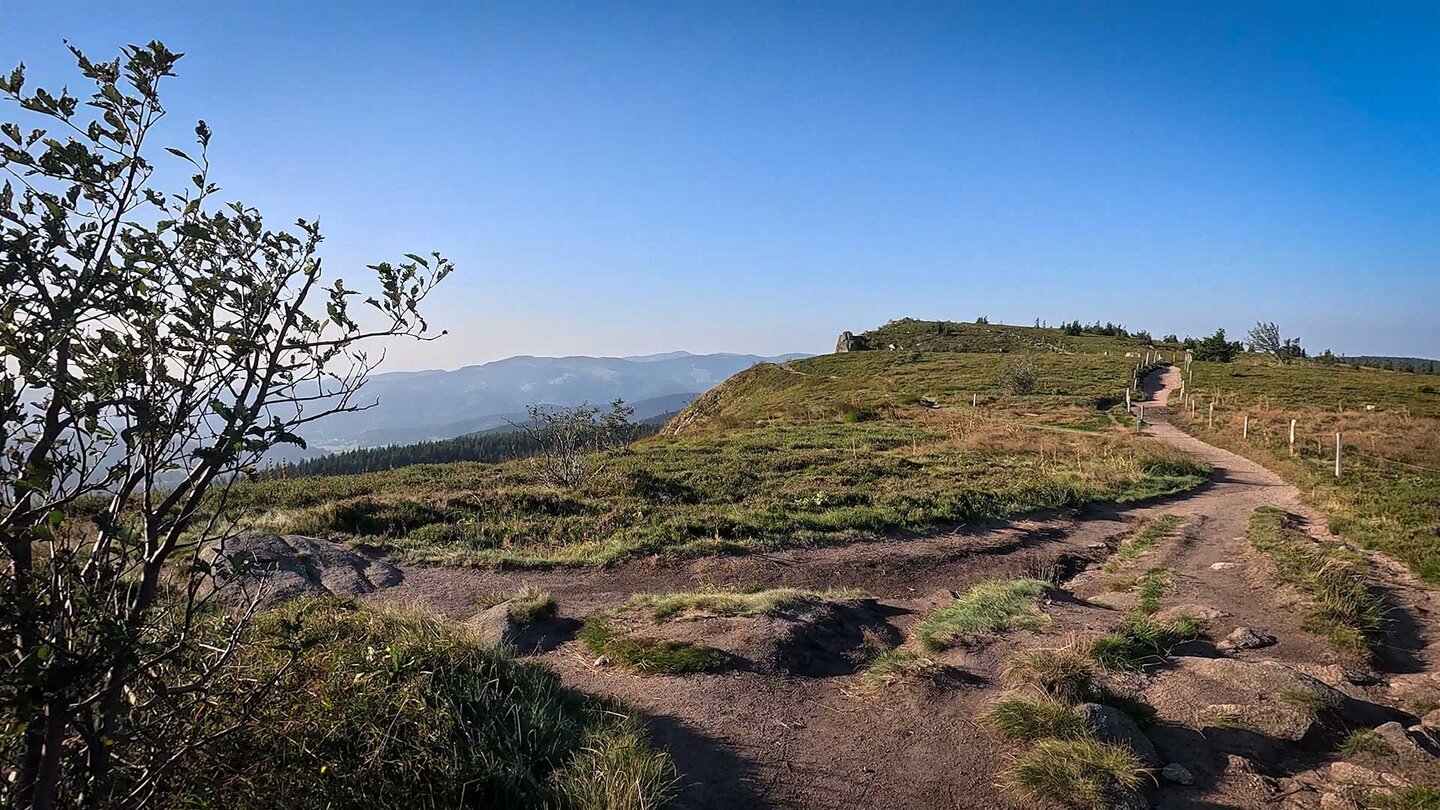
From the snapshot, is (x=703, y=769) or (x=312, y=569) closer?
(x=703, y=769)

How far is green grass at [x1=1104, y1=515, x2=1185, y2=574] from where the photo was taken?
1133cm

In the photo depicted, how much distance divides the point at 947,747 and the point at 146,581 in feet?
17.1

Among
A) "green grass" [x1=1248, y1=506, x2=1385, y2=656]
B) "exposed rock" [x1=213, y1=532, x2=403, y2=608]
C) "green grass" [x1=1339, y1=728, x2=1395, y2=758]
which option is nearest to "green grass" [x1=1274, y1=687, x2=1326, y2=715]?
"green grass" [x1=1339, y1=728, x2=1395, y2=758]

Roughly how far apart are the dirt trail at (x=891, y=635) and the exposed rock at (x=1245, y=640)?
103 millimetres

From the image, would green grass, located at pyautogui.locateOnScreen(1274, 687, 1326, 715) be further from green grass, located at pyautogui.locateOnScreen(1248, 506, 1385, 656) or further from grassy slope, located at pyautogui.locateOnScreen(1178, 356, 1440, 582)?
grassy slope, located at pyautogui.locateOnScreen(1178, 356, 1440, 582)

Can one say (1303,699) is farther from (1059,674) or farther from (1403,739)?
(1059,674)

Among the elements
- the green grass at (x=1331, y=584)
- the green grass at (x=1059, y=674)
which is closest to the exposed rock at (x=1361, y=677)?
the green grass at (x=1331, y=584)

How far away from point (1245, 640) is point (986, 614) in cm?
257

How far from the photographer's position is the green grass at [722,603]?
7.86 metres

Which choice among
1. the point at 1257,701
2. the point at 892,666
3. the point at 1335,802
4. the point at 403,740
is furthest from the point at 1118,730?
the point at 403,740

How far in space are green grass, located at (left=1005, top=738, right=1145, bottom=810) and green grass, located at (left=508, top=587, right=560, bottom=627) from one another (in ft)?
18.0

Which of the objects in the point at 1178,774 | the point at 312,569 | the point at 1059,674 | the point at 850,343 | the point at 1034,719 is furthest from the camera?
the point at 850,343

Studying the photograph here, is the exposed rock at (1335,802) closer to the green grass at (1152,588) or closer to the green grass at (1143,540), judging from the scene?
the green grass at (1152,588)

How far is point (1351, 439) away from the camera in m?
24.0
